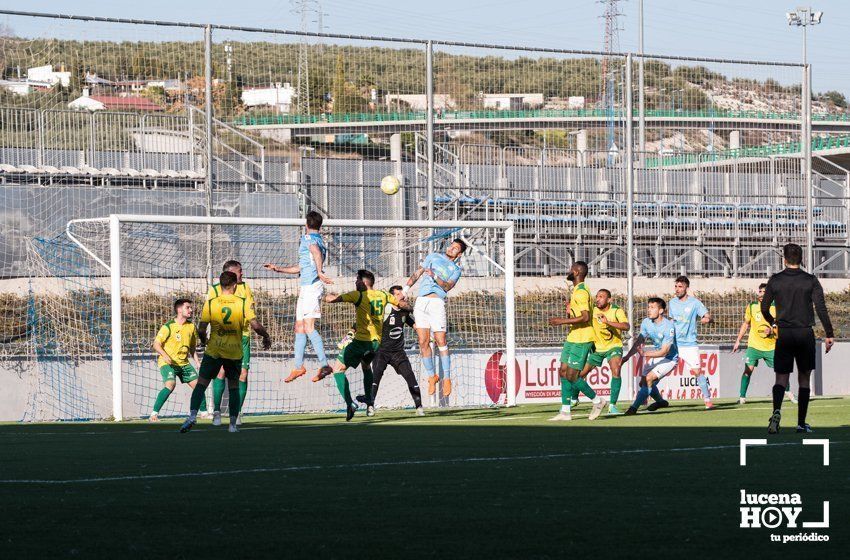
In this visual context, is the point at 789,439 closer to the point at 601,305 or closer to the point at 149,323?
A: the point at 601,305

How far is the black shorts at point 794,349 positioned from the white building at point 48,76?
1058 cm

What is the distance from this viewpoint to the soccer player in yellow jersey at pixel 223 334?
13.9 m

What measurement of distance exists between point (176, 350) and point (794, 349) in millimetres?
7960

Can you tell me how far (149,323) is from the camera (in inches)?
752

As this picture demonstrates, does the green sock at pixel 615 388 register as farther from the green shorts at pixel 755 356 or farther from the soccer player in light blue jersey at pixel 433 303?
the green shorts at pixel 755 356

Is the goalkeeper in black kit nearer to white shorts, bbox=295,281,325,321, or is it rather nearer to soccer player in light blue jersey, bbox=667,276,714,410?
white shorts, bbox=295,281,325,321

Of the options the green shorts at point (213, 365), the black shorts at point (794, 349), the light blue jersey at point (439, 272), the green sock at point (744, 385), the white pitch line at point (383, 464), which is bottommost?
the green sock at point (744, 385)

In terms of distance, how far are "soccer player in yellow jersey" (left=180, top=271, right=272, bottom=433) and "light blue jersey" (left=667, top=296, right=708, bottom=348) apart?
24.6 ft

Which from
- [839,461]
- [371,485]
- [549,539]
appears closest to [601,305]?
[839,461]

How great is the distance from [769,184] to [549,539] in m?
20.2

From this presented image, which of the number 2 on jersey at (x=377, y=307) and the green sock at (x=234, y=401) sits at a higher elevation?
the number 2 on jersey at (x=377, y=307)

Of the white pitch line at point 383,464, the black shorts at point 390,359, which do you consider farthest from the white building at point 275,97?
the white pitch line at point 383,464

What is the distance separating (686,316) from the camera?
62.9ft

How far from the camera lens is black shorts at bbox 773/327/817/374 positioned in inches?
488
